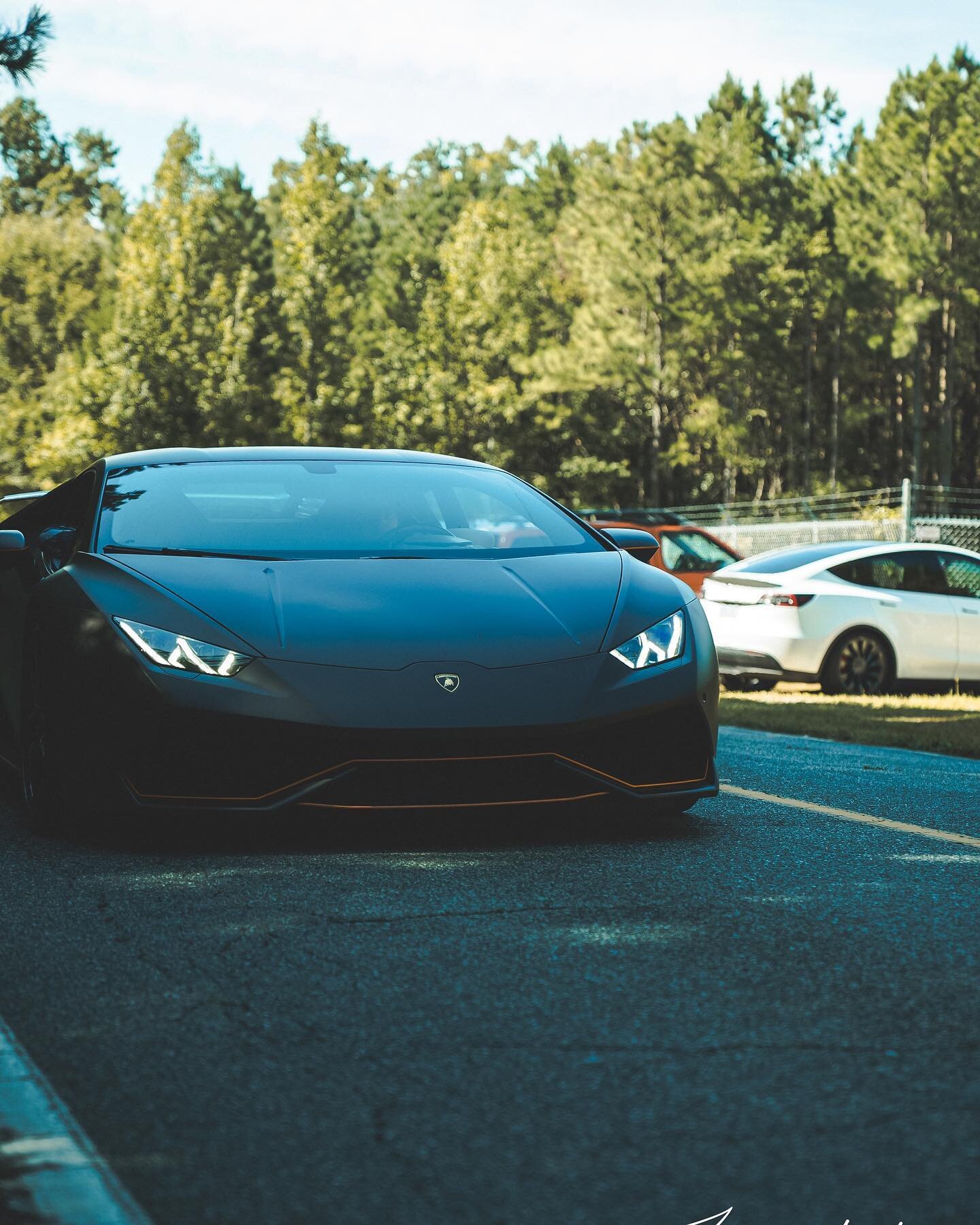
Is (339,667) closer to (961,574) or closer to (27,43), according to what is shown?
(27,43)

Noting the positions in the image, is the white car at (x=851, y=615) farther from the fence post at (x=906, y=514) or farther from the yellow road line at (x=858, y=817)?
the yellow road line at (x=858, y=817)

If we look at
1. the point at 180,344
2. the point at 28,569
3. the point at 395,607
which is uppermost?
the point at 180,344

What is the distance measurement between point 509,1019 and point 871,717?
9400 mm

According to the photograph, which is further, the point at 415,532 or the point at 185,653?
the point at 415,532

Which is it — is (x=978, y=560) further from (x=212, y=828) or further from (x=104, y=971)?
(x=104, y=971)

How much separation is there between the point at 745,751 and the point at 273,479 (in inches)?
145

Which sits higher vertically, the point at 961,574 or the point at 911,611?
the point at 961,574

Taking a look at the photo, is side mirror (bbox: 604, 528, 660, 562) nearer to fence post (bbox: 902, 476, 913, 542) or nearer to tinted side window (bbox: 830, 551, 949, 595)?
tinted side window (bbox: 830, 551, 949, 595)

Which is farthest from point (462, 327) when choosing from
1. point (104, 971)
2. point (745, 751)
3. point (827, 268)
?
point (104, 971)

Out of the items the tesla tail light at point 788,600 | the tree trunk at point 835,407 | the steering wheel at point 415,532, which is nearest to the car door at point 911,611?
the tesla tail light at point 788,600

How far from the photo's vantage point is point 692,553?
22891 millimetres

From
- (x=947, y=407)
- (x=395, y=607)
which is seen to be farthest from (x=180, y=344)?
(x=395, y=607)

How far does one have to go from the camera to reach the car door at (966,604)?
1541 centimetres

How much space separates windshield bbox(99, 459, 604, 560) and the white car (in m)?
8.18
